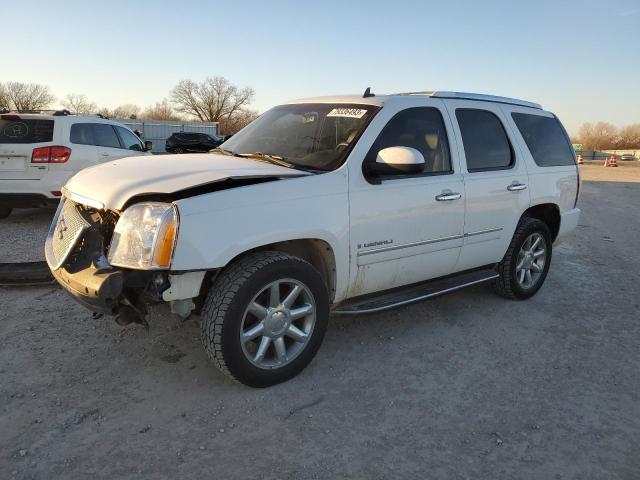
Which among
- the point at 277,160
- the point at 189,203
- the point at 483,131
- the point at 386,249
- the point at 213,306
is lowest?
the point at 213,306

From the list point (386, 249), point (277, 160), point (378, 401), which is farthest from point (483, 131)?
point (378, 401)

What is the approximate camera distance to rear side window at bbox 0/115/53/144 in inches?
292

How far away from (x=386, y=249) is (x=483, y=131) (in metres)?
1.68

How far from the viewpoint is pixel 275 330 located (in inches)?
127

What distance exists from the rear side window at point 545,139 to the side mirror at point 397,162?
80.3 inches

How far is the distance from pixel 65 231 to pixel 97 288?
0.89m

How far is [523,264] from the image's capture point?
16.6 ft

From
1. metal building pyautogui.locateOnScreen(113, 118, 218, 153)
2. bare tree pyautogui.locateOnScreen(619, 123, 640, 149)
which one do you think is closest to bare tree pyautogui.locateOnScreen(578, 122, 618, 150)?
bare tree pyautogui.locateOnScreen(619, 123, 640, 149)

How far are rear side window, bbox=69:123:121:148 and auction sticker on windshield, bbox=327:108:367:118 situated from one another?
5.56m

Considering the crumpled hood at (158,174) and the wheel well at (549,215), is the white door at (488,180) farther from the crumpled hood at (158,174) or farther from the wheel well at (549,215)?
the crumpled hood at (158,174)

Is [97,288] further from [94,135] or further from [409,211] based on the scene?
[94,135]

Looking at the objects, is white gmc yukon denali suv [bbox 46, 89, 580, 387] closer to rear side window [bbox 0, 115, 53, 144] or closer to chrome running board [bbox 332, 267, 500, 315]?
chrome running board [bbox 332, 267, 500, 315]

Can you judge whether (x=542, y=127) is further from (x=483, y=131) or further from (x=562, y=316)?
(x=562, y=316)

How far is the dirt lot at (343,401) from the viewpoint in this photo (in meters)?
2.53
